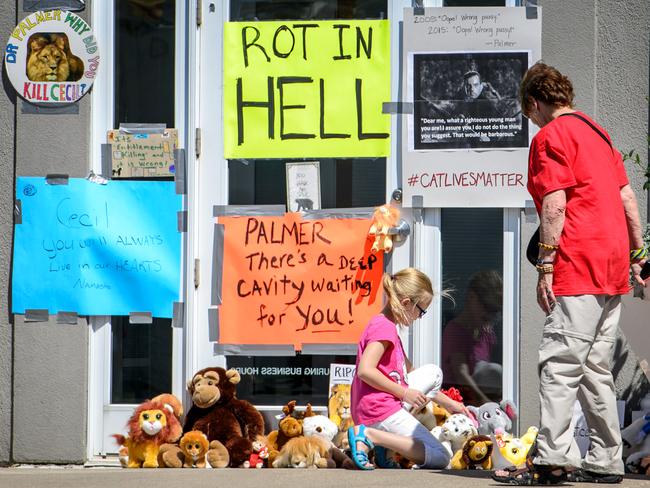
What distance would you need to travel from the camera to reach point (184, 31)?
6934mm

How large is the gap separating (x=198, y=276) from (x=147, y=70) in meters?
1.32

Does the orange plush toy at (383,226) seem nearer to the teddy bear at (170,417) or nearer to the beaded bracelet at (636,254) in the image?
the teddy bear at (170,417)

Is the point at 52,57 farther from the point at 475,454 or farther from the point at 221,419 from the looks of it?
the point at 475,454

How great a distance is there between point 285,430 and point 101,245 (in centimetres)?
163

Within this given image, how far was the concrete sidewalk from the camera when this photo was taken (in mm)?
5080

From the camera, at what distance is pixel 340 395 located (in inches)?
263

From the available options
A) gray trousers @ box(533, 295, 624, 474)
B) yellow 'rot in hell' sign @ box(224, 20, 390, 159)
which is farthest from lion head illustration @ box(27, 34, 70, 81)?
gray trousers @ box(533, 295, 624, 474)

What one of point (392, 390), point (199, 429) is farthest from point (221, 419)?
point (392, 390)

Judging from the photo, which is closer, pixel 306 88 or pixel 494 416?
pixel 494 416

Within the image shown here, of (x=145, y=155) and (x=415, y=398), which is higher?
(x=145, y=155)

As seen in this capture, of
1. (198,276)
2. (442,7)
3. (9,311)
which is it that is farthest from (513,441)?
(9,311)

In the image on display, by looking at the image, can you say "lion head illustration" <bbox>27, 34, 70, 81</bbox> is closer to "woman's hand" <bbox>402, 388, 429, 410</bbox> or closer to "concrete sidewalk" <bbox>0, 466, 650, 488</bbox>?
"concrete sidewalk" <bbox>0, 466, 650, 488</bbox>

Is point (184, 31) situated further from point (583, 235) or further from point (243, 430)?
point (583, 235)

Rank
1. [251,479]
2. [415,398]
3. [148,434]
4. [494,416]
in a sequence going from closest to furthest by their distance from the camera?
1. [251,479]
2. [415,398]
3. [148,434]
4. [494,416]
